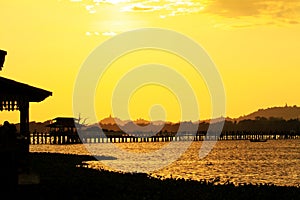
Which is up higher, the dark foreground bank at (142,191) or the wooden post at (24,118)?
the wooden post at (24,118)

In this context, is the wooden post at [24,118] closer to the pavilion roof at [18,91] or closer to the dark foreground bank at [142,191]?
the pavilion roof at [18,91]

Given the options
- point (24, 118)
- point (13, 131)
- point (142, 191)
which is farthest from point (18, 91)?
point (13, 131)

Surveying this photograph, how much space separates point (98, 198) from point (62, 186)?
2460 millimetres

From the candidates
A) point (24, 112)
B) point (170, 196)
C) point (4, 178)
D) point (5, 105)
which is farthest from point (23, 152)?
point (5, 105)

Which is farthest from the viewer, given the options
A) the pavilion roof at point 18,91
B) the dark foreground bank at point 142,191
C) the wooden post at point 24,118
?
the wooden post at point 24,118

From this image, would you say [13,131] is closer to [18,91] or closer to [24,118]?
[18,91]

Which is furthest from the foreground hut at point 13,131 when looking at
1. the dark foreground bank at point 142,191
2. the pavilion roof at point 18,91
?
the dark foreground bank at point 142,191

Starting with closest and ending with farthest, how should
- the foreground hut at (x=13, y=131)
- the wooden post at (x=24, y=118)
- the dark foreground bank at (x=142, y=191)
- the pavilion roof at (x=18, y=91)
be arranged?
the foreground hut at (x=13, y=131) → the dark foreground bank at (x=142, y=191) → the pavilion roof at (x=18, y=91) → the wooden post at (x=24, y=118)

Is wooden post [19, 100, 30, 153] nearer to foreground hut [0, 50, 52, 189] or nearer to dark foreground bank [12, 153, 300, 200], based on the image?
foreground hut [0, 50, 52, 189]

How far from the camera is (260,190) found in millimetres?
31953

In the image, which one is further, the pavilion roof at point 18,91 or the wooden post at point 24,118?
the wooden post at point 24,118

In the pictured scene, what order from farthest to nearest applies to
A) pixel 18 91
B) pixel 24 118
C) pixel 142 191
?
1. pixel 24 118
2. pixel 142 191
3. pixel 18 91

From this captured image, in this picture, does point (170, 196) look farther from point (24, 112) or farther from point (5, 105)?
point (5, 105)

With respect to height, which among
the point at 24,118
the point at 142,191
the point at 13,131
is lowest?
the point at 142,191
